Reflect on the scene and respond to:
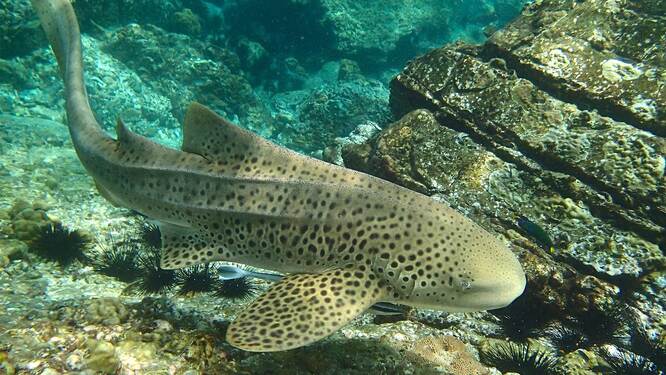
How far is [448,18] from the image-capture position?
26.6 m

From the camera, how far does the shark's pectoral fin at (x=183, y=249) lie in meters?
4.18

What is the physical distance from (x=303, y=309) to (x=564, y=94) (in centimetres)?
632

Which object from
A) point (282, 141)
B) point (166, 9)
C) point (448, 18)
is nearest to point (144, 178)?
point (282, 141)

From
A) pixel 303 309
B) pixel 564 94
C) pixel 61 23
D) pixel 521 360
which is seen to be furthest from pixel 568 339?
pixel 61 23

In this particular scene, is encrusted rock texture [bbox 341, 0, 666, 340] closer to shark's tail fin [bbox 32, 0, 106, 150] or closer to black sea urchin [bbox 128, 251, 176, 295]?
black sea urchin [bbox 128, 251, 176, 295]

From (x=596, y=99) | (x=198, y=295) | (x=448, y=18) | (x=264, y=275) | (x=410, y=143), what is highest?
(x=448, y=18)

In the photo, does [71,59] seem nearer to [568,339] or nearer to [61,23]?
[61,23]

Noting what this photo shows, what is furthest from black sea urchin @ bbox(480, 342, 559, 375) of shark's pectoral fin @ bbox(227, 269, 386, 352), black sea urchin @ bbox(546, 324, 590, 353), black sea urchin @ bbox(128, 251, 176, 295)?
black sea urchin @ bbox(128, 251, 176, 295)

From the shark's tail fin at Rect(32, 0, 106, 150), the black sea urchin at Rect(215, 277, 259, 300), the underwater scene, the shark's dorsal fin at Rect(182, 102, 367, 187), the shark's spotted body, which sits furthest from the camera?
the black sea urchin at Rect(215, 277, 259, 300)

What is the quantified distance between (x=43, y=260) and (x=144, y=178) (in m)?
2.69

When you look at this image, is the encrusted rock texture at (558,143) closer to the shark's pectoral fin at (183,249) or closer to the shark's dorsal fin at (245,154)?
the shark's dorsal fin at (245,154)

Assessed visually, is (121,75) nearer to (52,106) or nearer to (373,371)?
(52,106)

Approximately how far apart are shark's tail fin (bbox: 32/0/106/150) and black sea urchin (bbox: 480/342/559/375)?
5465mm

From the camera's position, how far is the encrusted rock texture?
5.65 meters
